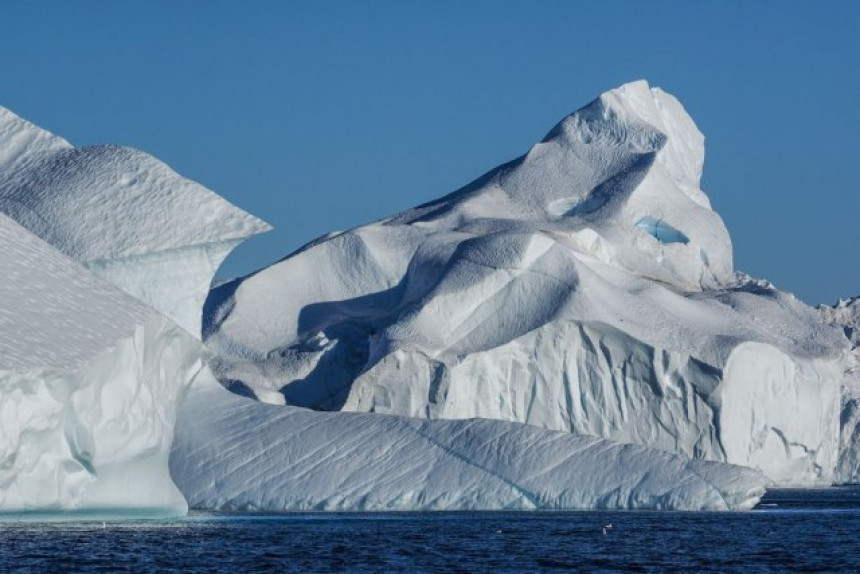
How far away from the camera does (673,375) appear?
4294 cm

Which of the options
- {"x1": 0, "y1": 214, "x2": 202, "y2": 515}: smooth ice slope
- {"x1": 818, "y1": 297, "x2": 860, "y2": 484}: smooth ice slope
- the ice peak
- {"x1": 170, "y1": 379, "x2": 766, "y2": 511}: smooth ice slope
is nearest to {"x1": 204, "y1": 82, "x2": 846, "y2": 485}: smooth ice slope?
the ice peak

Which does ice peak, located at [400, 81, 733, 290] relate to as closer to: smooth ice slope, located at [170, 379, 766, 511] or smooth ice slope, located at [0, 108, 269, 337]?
smooth ice slope, located at [170, 379, 766, 511]

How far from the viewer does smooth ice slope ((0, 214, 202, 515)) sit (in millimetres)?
25484

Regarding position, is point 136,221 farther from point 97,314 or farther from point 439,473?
point 439,473

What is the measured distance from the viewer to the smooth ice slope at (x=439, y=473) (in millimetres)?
34000

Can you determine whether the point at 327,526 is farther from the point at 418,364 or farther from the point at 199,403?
the point at 418,364

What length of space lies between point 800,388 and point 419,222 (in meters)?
11.5

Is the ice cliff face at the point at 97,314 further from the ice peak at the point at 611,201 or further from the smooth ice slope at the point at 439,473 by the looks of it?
the ice peak at the point at 611,201

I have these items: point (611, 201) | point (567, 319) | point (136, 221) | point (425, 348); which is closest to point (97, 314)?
point (136, 221)

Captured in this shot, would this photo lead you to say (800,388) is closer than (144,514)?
No

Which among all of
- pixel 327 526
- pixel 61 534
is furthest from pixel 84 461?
pixel 327 526

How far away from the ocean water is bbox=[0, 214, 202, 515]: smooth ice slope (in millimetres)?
677

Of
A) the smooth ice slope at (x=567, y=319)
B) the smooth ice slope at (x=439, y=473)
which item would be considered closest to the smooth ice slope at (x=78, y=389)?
the smooth ice slope at (x=439, y=473)

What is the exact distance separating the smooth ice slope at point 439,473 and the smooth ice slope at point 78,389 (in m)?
3.07
